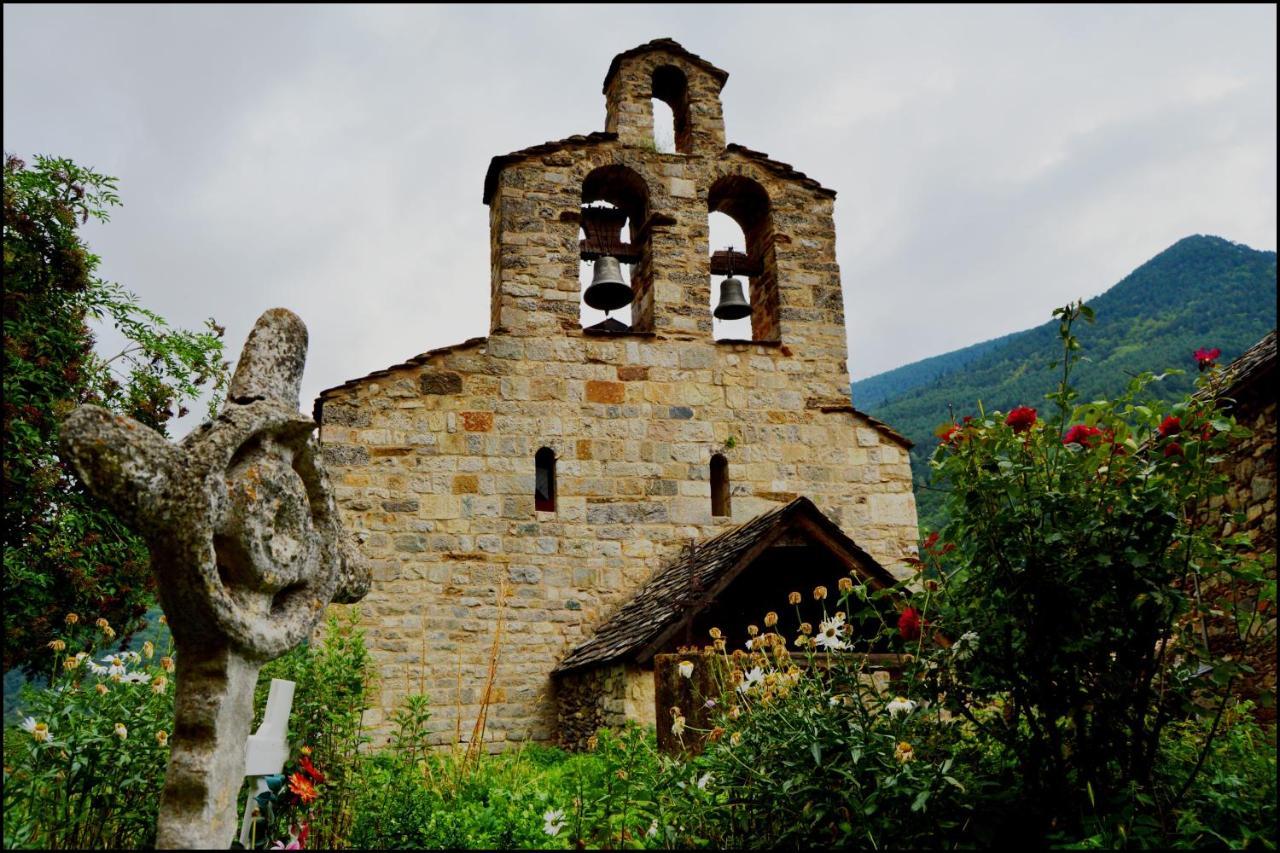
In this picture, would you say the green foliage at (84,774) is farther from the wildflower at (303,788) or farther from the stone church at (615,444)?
the stone church at (615,444)

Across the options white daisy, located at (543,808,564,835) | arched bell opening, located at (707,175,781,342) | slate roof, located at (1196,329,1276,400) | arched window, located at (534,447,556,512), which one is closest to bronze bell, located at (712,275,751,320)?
arched bell opening, located at (707,175,781,342)

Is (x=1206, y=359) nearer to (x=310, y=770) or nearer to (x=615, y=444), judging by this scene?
(x=310, y=770)

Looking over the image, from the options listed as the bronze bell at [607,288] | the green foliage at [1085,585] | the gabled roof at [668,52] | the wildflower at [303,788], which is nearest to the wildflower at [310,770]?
the wildflower at [303,788]

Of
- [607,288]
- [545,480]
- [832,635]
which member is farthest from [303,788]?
[607,288]

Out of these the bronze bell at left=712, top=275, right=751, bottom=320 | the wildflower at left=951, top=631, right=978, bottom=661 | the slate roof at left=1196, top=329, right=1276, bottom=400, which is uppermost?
the bronze bell at left=712, top=275, right=751, bottom=320

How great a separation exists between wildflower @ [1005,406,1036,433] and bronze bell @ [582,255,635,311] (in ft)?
20.8

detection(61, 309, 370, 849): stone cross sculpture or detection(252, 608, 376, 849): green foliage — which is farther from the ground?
detection(61, 309, 370, 849): stone cross sculpture

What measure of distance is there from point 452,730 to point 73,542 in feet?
14.6

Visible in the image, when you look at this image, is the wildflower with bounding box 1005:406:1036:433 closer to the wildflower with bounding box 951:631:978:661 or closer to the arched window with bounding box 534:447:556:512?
the wildflower with bounding box 951:631:978:661

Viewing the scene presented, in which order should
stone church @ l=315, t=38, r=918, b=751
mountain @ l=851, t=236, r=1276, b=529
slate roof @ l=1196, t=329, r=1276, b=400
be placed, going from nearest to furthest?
slate roof @ l=1196, t=329, r=1276, b=400, stone church @ l=315, t=38, r=918, b=751, mountain @ l=851, t=236, r=1276, b=529

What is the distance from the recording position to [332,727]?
4.55m

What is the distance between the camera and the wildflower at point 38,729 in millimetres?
3770

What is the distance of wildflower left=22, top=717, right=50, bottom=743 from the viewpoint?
3.77 metres

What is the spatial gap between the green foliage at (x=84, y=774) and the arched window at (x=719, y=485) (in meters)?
6.09
